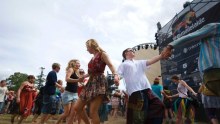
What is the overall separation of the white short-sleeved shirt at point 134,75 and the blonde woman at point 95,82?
0.63 ft

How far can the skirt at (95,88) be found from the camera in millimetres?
4512

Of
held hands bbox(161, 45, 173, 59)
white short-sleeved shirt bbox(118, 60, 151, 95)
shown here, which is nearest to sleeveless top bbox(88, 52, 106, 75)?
white short-sleeved shirt bbox(118, 60, 151, 95)

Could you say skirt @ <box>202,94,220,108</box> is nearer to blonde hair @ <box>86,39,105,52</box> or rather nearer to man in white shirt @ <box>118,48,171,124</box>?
man in white shirt @ <box>118,48,171,124</box>

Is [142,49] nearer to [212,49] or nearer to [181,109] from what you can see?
[181,109]

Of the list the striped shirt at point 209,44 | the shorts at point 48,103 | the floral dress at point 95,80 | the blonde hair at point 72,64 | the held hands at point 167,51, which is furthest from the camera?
the shorts at point 48,103

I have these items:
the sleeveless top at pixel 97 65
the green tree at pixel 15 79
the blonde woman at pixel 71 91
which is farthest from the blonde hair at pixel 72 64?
the green tree at pixel 15 79

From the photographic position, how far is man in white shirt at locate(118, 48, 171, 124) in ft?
12.8

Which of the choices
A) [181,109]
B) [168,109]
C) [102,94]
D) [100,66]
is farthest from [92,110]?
[168,109]

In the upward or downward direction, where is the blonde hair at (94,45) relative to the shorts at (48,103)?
upward

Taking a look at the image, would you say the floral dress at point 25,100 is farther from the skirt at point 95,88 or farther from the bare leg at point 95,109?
the bare leg at point 95,109

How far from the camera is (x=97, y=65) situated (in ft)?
15.3

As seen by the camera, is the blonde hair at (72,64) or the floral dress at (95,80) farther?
the blonde hair at (72,64)

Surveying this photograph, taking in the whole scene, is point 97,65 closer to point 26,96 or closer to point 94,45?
point 94,45

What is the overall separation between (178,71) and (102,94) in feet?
28.6
